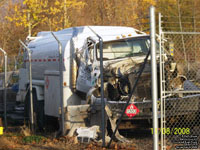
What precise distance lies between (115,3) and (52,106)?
1367cm

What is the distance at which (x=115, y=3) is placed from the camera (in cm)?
2375

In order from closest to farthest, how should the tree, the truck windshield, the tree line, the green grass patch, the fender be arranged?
the green grass patch < the truck windshield < the fender < the tree < the tree line

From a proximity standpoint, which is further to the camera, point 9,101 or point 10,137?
point 9,101

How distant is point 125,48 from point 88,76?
1259 mm

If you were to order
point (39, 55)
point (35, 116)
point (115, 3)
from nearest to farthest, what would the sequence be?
point (35, 116)
point (39, 55)
point (115, 3)

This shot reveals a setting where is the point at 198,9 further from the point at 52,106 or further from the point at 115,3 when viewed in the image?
the point at 52,106

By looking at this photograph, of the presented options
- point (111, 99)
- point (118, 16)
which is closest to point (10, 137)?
point (111, 99)

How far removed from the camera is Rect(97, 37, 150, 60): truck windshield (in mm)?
10633

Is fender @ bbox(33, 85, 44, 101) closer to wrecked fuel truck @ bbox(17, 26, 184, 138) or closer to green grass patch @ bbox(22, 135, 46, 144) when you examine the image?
wrecked fuel truck @ bbox(17, 26, 184, 138)

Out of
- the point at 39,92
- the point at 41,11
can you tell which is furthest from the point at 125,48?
the point at 41,11

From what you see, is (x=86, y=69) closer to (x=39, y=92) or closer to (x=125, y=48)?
(x=125, y=48)

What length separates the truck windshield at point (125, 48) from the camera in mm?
10633

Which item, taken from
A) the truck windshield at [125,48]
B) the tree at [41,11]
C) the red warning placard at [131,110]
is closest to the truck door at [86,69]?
the truck windshield at [125,48]

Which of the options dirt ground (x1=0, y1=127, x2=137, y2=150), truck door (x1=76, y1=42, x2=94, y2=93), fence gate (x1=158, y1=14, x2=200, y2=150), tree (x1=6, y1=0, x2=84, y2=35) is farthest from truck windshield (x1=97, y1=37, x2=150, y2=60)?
tree (x1=6, y1=0, x2=84, y2=35)
